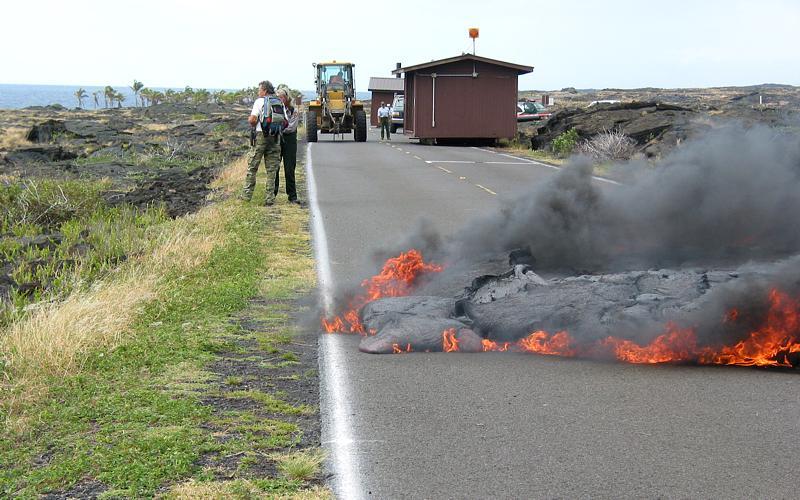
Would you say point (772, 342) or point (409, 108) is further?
point (409, 108)

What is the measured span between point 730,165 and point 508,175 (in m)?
14.3

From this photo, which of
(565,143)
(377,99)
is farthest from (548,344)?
(377,99)

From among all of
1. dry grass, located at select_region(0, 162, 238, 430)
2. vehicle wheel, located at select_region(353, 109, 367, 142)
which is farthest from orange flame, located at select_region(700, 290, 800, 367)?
vehicle wheel, located at select_region(353, 109, 367, 142)

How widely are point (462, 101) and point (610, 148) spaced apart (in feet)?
44.0

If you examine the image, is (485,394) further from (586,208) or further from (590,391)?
(586,208)

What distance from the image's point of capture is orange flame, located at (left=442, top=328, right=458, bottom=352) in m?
7.43

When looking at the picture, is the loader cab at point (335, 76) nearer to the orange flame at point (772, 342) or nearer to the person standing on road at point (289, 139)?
the person standing on road at point (289, 139)

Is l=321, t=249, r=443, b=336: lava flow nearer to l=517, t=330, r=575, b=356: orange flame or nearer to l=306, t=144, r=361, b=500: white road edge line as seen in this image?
l=306, t=144, r=361, b=500: white road edge line

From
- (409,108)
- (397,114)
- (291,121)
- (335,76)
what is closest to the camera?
(291,121)

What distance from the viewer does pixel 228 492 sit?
15.1 ft

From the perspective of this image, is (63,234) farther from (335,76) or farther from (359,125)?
(359,125)

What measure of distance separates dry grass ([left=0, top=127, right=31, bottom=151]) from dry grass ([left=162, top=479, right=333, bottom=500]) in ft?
120

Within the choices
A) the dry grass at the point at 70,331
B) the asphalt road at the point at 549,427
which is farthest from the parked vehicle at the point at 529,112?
the asphalt road at the point at 549,427

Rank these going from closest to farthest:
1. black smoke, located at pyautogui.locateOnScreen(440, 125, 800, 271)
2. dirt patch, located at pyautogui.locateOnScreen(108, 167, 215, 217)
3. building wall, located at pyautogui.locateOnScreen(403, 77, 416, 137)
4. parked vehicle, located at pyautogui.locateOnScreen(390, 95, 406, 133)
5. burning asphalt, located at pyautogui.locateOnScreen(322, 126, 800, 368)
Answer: burning asphalt, located at pyautogui.locateOnScreen(322, 126, 800, 368), black smoke, located at pyautogui.locateOnScreen(440, 125, 800, 271), dirt patch, located at pyautogui.locateOnScreen(108, 167, 215, 217), building wall, located at pyautogui.locateOnScreen(403, 77, 416, 137), parked vehicle, located at pyautogui.locateOnScreen(390, 95, 406, 133)
